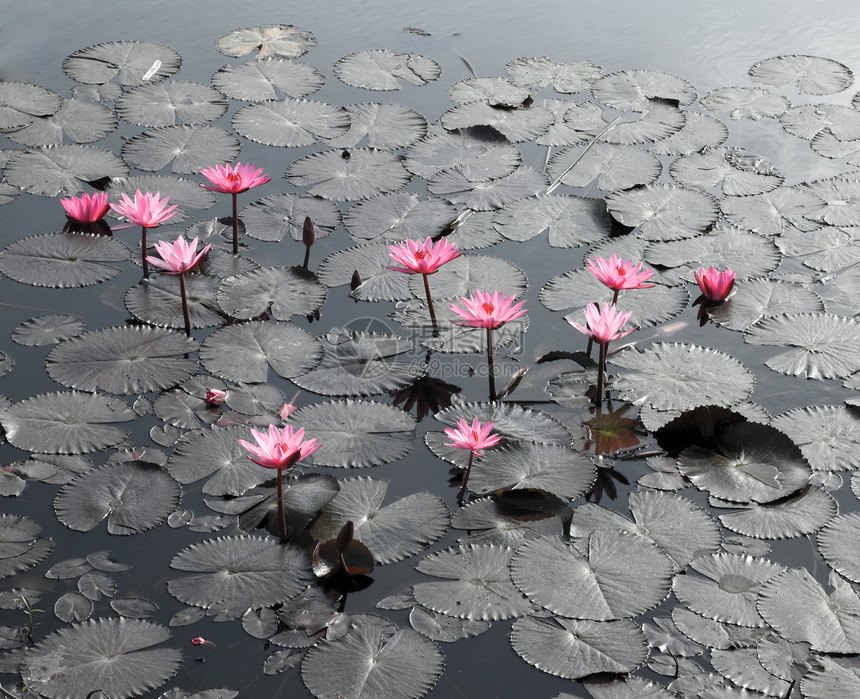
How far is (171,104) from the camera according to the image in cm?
426

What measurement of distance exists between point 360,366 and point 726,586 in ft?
4.27

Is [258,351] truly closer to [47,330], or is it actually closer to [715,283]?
[47,330]

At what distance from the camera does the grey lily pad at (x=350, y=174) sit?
12.3ft

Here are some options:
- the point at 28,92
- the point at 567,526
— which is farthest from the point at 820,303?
the point at 28,92

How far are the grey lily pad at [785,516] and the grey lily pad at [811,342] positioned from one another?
1.91 ft

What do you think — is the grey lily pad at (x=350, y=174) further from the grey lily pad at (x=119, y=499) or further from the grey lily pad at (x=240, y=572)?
the grey lily pad at (x=240, y=572)

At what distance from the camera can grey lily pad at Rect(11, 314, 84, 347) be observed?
9.56 ft

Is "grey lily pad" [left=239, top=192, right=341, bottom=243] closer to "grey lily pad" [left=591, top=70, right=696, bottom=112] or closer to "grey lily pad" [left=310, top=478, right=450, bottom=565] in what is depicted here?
"grey lily pad" [left=310, top=478, right=450, bottom=565]

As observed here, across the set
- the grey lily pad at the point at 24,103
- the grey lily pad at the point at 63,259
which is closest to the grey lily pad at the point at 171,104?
the grey lily pad at the point at 24,103

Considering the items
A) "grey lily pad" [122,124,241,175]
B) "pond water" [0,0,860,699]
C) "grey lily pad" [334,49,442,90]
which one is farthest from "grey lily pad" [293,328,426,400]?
"grey lily pad" [334,49,442,90]

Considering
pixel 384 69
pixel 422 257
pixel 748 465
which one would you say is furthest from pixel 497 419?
pixel 384 69

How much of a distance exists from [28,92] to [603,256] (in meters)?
2.94

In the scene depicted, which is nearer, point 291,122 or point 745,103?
point 291,122

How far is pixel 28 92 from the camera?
4297 millimetres
